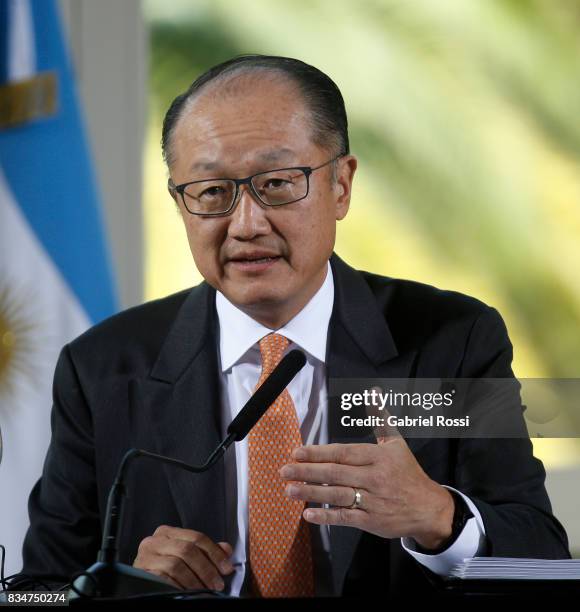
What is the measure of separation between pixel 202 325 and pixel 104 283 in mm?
712

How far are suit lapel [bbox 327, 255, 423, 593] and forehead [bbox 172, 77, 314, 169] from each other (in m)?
0.31

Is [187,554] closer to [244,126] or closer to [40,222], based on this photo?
[244,126]

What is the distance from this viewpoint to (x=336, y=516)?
1.24 metres

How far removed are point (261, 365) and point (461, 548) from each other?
0.58m

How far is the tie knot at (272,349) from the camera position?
169 centimetres

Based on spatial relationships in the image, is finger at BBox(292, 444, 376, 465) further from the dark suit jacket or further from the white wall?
the white wall

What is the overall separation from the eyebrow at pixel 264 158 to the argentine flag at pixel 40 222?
33.2 inches

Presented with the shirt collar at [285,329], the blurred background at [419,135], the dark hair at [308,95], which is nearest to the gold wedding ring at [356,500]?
the shirt collar at [285,329]

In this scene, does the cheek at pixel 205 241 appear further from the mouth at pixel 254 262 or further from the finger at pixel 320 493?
the finger at pixel 320 493

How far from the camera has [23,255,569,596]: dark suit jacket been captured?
1.65 meters

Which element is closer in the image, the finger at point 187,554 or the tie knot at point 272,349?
the finger at point 187,554

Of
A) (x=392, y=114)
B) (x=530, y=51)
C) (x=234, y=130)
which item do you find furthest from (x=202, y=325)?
(x=530, y=51)

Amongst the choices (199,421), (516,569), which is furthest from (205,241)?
(516,569)

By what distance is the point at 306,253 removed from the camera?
68.5 inches
